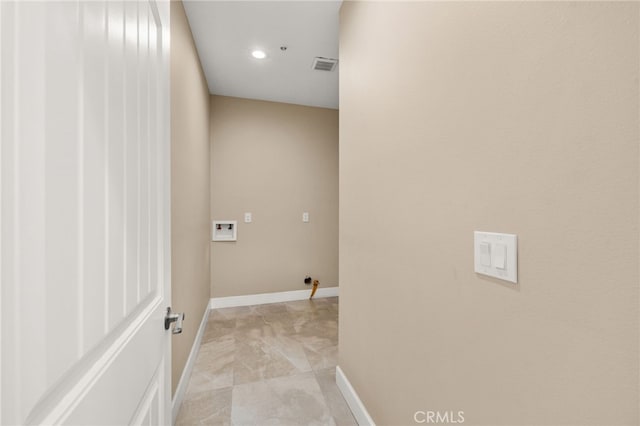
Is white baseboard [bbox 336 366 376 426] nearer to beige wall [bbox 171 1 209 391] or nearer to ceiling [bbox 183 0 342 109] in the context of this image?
beige wall [bbox 171 1 209 391]

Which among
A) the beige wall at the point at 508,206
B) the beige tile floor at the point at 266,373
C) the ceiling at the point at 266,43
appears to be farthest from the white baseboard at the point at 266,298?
the ceiling at the point at 266,43

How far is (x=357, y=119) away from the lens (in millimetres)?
1559

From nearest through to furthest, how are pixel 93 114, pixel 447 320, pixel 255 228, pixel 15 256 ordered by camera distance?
pixel 15 256 → pixel 93 114 → pixel 447 320 → pixel 255 228

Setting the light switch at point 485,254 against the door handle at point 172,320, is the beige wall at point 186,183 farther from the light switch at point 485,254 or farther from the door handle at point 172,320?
the light switch at point 485,254

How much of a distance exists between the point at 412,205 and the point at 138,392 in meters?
1.04

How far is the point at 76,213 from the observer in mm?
436

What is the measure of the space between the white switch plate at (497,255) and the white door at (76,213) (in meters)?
0.92

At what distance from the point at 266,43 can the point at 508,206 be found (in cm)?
224

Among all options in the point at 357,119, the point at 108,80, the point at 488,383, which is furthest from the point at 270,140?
the point at 488,383

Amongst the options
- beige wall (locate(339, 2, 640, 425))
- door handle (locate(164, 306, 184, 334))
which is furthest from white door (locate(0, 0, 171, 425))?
beige wall (locate(339, 2, 640, 425))

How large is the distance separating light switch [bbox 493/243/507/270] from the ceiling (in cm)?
183

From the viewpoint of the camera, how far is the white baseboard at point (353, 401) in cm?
144

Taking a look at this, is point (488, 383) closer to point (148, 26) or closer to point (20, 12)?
point (20, 12)

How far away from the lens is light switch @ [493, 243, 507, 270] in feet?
2.35
